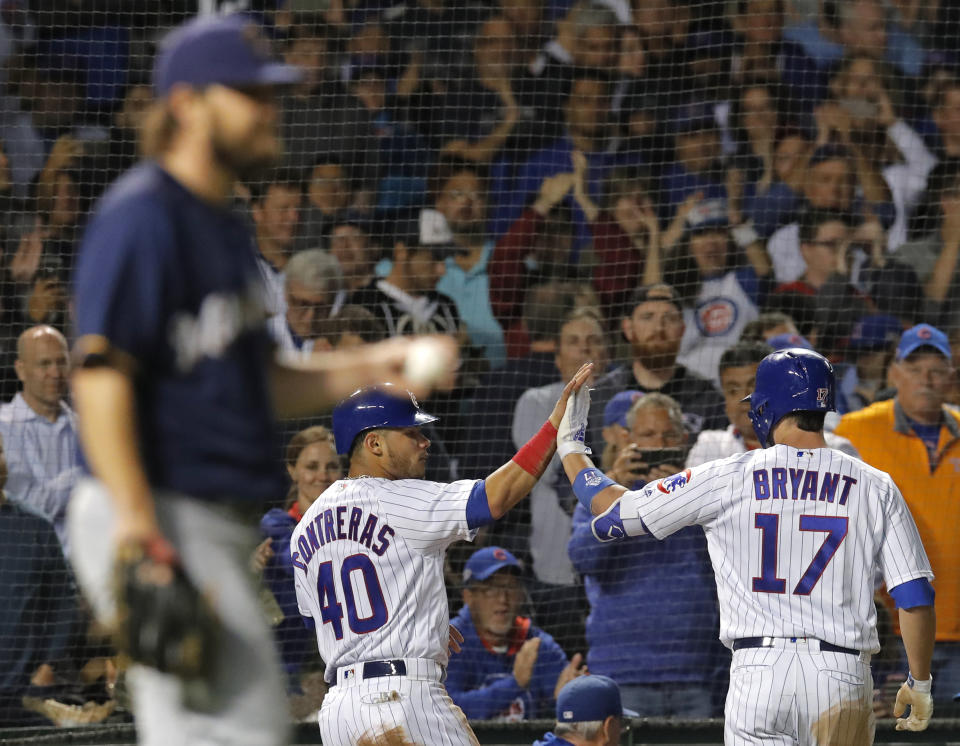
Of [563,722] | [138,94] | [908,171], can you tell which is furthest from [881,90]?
[563,722]

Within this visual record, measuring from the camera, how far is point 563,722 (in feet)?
16.8

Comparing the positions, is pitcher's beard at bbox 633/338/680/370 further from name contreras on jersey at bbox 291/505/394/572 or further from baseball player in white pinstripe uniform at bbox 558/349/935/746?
name contreras on jersey at bbox 291/505/394/572

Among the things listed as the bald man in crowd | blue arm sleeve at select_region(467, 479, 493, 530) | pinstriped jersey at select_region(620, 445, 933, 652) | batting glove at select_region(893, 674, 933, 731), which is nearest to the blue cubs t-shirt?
blue arm sleeve at select_region(467, 479, 493, 530)

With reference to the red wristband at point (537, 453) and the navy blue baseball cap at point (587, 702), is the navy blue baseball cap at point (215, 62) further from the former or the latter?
the navy blue baseball cap at point (587, 702)

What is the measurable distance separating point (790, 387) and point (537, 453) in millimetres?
872

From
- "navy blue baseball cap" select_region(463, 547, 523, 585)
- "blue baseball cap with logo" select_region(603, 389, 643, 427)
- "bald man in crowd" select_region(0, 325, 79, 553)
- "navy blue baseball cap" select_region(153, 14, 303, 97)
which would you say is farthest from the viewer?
"bald man in crowd" select_region(0, 325, 79, 553)

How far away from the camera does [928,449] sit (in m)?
6.79

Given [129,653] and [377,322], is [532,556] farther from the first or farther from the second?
[129,653]

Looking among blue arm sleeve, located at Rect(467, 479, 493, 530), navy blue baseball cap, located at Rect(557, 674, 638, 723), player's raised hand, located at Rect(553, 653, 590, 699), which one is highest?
blue arm sleeve, located at Rect(467, 479, 493, 530)

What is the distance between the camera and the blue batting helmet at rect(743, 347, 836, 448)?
188 inches

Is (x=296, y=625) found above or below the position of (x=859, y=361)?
below

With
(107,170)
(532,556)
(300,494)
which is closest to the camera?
(300,494)

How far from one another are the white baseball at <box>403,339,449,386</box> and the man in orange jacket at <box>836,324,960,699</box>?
4331mm

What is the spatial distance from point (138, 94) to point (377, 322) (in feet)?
7.92
